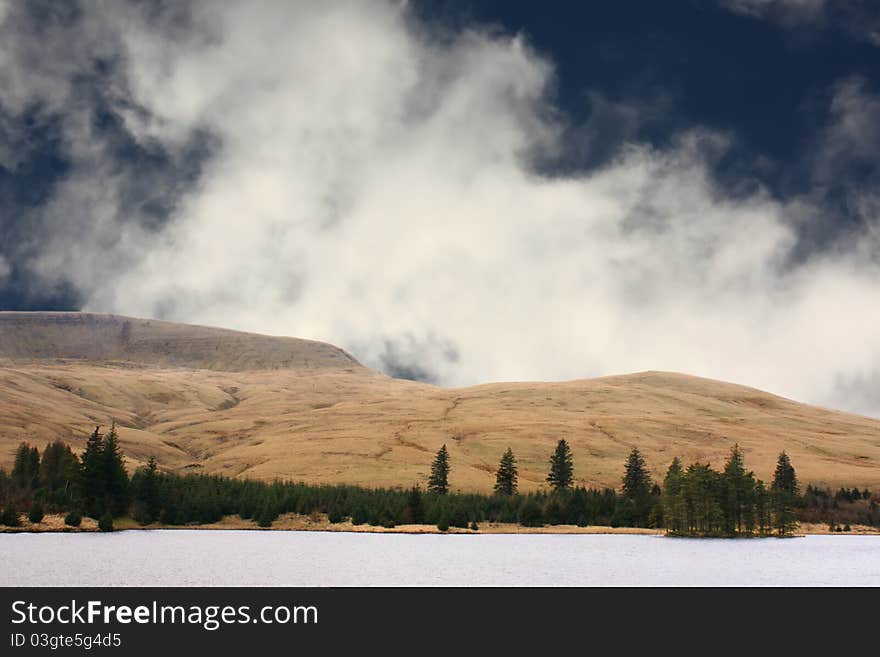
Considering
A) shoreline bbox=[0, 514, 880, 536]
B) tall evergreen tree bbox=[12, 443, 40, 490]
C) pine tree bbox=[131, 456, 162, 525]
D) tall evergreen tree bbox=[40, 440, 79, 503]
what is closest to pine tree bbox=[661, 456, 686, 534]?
shoreline bbox=[0, 514, 880, 536]

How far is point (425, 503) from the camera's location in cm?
16238

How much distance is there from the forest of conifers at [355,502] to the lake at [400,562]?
18.3m

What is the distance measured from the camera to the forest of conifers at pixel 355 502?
13662 cm

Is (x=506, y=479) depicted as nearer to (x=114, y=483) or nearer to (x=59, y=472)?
(x=114, y=483)

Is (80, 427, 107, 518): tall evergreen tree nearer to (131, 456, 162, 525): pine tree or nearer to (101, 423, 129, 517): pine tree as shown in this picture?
(101, 423, 129, 517): pine tree

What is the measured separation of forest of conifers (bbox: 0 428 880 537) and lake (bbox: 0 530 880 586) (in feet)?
60.1

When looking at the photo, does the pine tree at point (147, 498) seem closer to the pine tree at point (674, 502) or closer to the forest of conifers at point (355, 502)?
the forest of conifers at point (355, 502)

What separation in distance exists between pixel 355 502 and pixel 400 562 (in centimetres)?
7954

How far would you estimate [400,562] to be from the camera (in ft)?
265

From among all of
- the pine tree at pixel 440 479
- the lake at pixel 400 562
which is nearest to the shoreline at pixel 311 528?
the lake at pixel 400 562
